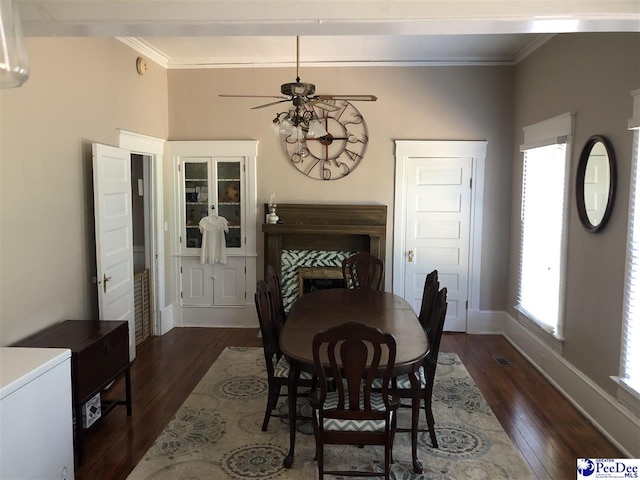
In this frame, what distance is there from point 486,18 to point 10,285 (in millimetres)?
2969

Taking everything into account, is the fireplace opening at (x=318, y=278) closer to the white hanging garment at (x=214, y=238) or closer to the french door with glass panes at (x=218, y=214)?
the french door with glass panes at (x=218, y=214)

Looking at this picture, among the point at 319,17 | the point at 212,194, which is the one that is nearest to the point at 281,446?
the point at 319,17

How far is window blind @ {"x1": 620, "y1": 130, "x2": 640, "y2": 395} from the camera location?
2.97 meters

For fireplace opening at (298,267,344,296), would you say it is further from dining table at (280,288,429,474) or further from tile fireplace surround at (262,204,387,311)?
dining table at (280,288,429,474)

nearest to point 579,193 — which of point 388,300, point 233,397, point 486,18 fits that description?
point 388,300

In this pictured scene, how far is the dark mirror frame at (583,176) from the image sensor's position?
3.21 m

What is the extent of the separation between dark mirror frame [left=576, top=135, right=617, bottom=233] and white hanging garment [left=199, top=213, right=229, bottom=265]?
3539mm

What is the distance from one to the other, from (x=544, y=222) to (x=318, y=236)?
90.2 inches

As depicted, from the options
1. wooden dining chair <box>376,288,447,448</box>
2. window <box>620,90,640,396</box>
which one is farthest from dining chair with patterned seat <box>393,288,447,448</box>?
window <box>620,90,640,396</box>

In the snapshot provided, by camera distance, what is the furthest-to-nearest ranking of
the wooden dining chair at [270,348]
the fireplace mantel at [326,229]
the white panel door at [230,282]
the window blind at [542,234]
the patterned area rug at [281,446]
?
the white panel door at [230,282] < the fireplace mantel at [326,229] < the window blind at [542,234] < the wooden dining chair at [270,348] < the patterned area rug at [281,446]

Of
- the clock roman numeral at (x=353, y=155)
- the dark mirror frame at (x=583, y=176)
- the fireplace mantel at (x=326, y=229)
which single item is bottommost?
the fireplace mantel at (x=326, y=229)

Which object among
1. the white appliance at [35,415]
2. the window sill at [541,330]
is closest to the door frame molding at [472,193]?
the window sill at [541,330]

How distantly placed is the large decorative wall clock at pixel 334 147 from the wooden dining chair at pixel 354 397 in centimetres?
308

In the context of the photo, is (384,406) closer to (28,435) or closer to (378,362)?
(378,362)
